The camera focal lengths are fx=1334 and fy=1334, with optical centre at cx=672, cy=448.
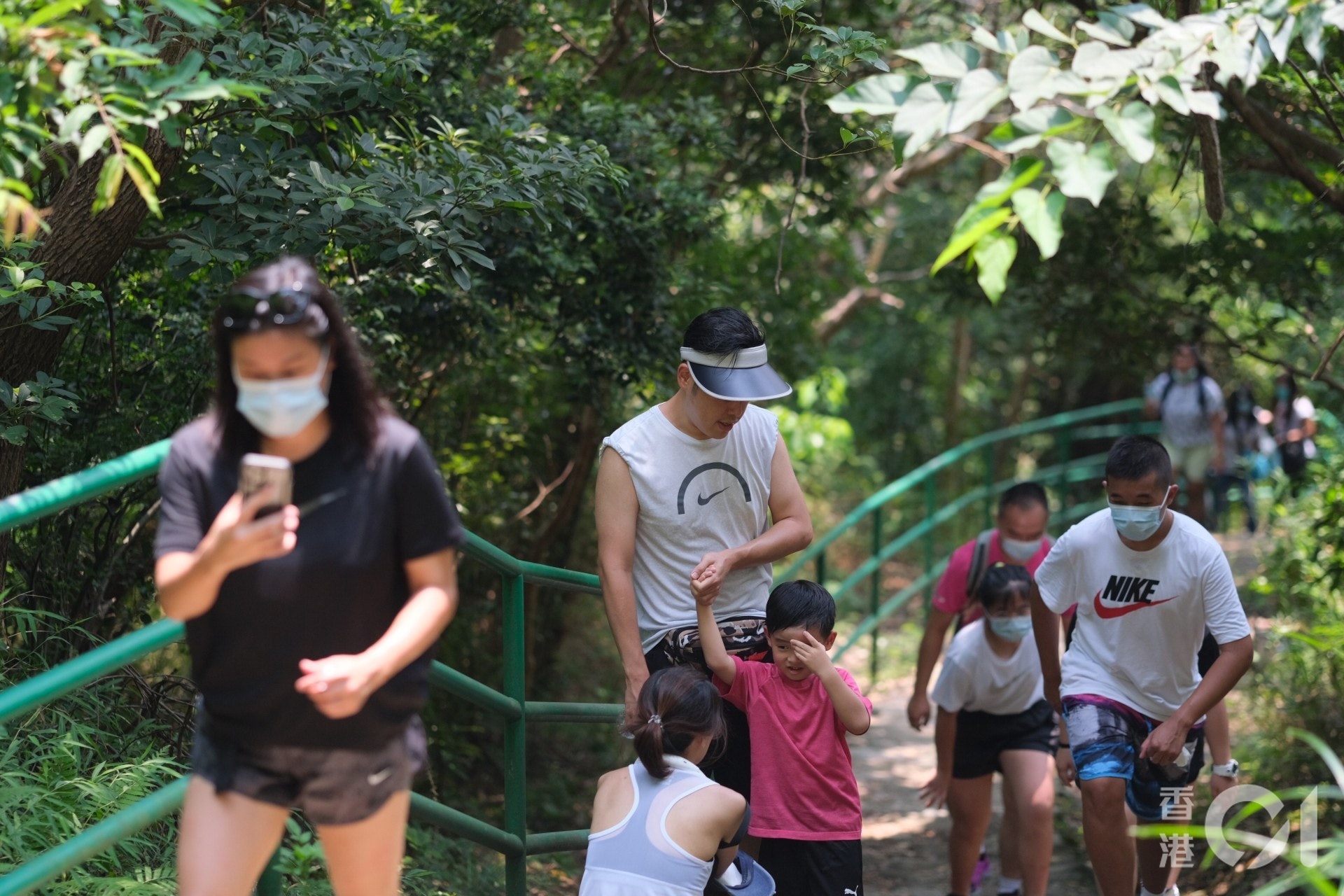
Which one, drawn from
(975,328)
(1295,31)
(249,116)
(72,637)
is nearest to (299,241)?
(249,116)

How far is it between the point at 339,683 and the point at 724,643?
5.41ft

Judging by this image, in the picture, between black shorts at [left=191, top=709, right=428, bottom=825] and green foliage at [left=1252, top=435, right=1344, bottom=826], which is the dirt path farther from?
black shorts at [left=191, top=709, right=428, bottom=825]

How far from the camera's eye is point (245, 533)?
1.88 m

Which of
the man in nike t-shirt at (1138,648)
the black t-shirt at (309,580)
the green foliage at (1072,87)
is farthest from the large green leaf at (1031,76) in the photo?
the man in nike t-shirt at (1138,648)

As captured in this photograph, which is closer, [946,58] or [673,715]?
[946,58]

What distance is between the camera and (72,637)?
3.85 metres

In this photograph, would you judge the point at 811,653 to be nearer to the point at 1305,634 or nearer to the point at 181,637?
the point at 181,637

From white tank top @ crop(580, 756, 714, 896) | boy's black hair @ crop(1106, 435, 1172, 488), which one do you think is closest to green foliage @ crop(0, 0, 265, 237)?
white tank top @ crop(580, 756, 714, 896)

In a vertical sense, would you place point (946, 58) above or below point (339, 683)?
above

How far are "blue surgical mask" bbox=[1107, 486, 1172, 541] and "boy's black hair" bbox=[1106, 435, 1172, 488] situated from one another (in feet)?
0.23

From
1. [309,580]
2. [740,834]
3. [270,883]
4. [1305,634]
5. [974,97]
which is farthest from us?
[1305,634]

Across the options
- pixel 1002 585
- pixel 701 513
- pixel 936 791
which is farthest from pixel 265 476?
pixel 936 791

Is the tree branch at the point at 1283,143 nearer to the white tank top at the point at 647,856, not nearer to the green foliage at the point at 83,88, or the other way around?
the white tank top at the point at 647,856

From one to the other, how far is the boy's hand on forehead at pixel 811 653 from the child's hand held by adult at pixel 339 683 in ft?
4.98
